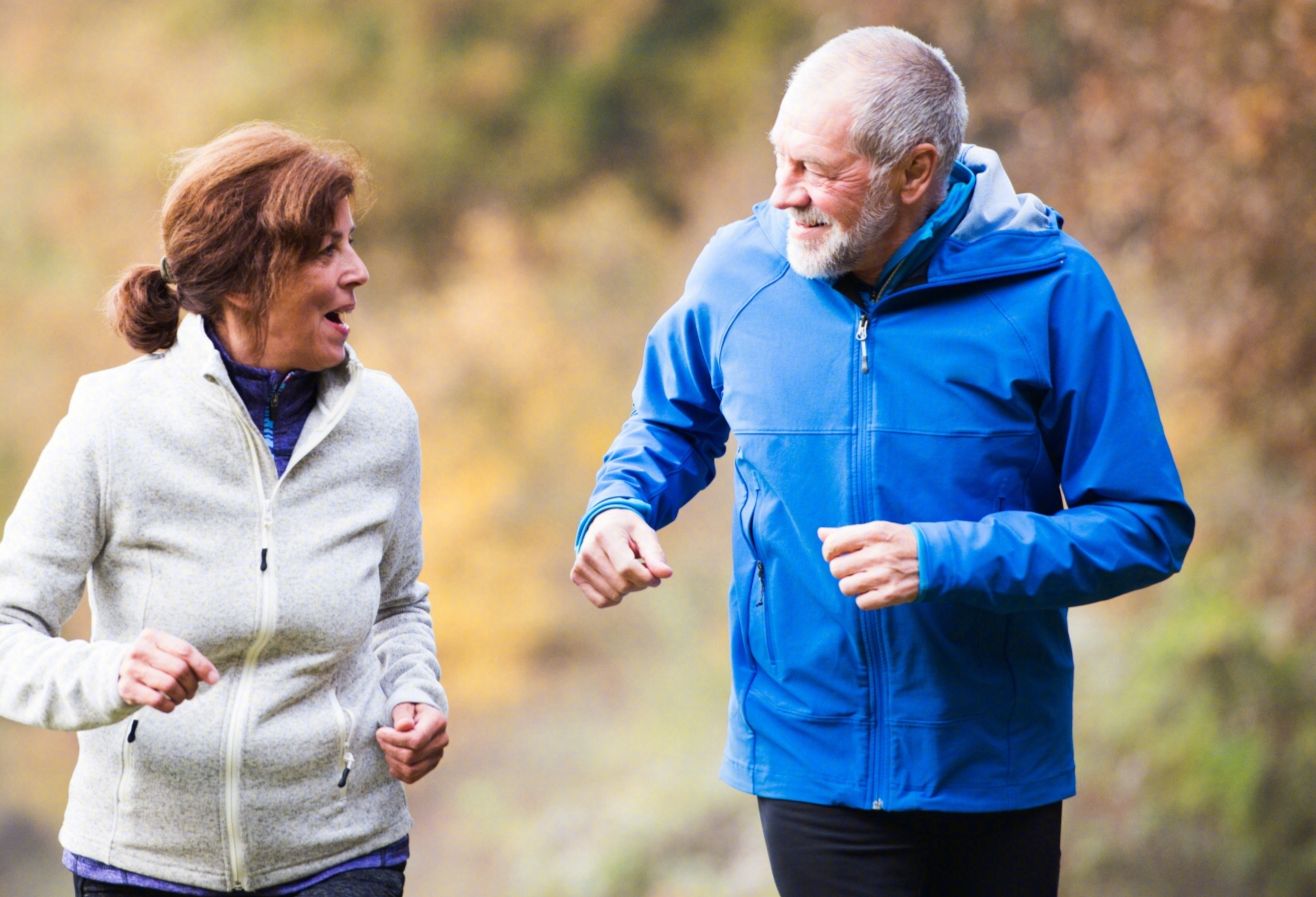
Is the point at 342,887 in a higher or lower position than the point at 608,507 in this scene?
lower

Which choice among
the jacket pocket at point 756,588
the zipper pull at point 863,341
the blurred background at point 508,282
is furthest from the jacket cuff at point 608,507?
the blurred background at point 508,282

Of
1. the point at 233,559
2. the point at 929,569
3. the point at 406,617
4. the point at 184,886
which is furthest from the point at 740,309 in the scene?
the point at 184,886

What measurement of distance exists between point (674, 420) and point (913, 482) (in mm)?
441

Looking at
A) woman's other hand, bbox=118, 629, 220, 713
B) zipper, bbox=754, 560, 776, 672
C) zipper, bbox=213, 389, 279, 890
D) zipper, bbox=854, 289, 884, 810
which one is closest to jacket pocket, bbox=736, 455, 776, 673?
zipper, bbox=754, 560, 776, 672

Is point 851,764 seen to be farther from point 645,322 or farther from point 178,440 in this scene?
point 645,322

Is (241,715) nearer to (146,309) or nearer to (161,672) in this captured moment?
(161,672)

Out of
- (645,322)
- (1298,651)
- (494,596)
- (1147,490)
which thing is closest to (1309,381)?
(1298,651)

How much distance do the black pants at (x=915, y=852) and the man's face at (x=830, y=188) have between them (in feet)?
2.47

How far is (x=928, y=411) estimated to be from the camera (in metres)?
2.12

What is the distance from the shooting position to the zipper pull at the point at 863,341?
2152mm

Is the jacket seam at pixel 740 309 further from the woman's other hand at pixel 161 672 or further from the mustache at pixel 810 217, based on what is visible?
the woman's other hand at pixel 161 672

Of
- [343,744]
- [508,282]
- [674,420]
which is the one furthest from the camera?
[508,282]

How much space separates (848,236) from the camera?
2156 millimetres

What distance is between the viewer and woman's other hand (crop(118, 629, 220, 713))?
1806 millimetres
